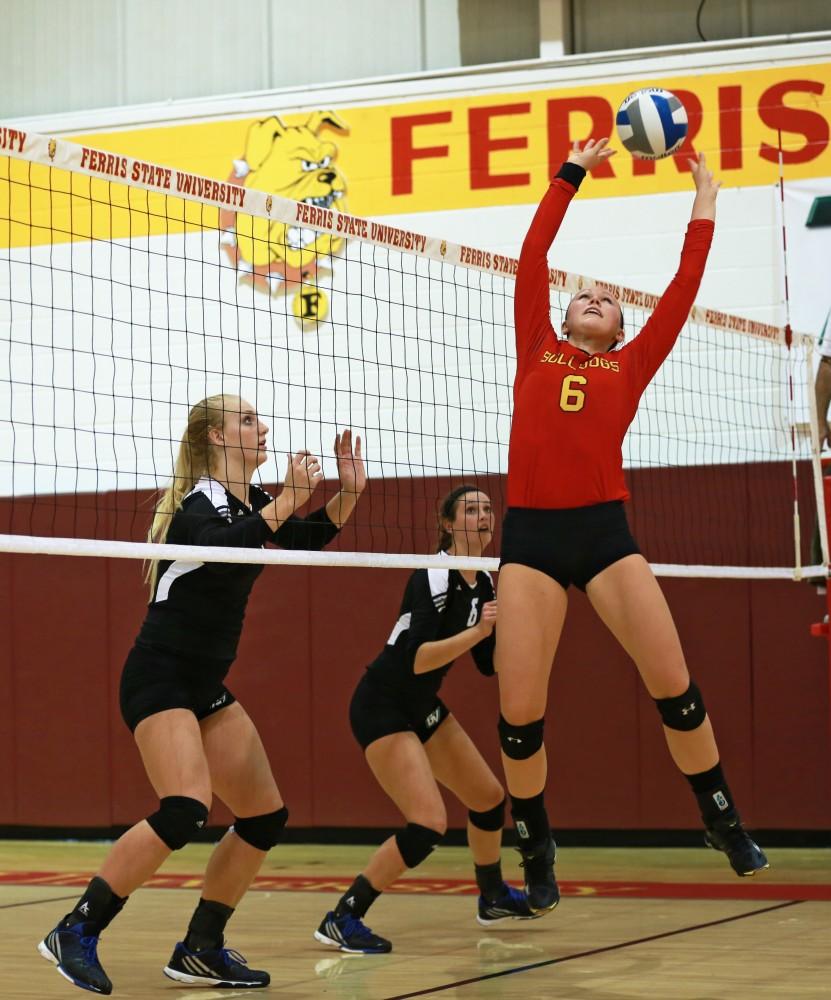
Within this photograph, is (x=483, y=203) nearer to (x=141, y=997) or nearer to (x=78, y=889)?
(x=78, y=889)

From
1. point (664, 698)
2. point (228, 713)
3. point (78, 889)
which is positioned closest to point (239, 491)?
point (228, 713)

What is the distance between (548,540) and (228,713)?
1327 mm

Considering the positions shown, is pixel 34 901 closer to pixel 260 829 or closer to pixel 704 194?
pixel 260 829

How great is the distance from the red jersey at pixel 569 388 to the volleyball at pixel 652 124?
0.86 meters

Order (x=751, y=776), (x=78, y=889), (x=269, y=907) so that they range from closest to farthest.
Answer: (x=269, y=907)
(x=78, y=889)
(x=751, y=776)

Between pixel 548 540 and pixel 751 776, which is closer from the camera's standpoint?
pixel 548 540

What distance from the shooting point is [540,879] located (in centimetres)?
506

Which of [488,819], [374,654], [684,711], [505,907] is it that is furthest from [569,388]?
[374,654]

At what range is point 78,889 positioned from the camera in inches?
316

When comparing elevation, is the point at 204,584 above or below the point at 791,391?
below

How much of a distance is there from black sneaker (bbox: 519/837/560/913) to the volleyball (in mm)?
2823

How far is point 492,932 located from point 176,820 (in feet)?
7.19

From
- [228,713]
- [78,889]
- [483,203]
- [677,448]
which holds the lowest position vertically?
[78,889]

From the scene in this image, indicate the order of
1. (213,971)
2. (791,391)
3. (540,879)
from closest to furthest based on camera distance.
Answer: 1. (540,879)
2. (213,971)
3. (791,391)
